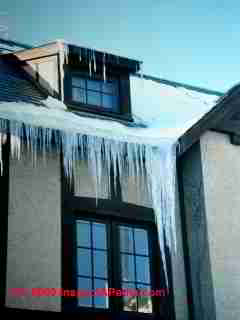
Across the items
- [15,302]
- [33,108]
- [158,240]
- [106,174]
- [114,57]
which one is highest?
[114,57]

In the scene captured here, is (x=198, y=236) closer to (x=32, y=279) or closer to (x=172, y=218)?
(x=172, y=218)

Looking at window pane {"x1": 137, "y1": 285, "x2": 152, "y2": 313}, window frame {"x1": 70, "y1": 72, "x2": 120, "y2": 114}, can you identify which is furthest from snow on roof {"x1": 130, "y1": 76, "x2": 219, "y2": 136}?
window pane {"x1": 137, "y1": 285, "x2": 152, "y2": 313}

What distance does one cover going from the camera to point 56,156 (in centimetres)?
1077

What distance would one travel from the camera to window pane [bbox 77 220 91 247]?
34.6 feet

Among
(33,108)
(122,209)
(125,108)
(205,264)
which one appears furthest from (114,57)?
(205,264)

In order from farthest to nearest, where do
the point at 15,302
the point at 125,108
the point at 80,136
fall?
1. the point at 125,108
2. the point at 80,136
3. the point at 15,302

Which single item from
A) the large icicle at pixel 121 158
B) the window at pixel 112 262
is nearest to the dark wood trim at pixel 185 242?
the large icicle at pixel 121 158

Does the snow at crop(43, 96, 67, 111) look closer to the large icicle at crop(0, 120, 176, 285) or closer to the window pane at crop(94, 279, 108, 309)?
the large icicle at crop(0, 120, 176, 285)

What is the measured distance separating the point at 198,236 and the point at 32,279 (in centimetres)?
265

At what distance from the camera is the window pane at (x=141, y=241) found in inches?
434

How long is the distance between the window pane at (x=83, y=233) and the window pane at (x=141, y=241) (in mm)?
780

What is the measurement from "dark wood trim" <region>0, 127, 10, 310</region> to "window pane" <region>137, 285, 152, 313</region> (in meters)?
2.06

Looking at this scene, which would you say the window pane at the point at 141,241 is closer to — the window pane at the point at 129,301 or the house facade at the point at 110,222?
the house facade at the point at 110,222

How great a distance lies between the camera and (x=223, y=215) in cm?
1128
